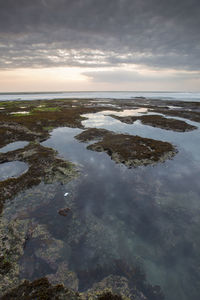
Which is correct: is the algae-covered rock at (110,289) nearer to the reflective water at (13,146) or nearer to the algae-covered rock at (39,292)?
the algae-covered rock at (39,292)

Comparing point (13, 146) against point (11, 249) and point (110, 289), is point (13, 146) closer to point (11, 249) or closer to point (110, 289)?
point (11, 249)

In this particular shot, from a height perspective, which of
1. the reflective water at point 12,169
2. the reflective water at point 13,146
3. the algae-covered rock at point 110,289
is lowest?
the algae-covered rock at point 110,289

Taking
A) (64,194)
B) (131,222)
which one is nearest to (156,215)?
(131,222)

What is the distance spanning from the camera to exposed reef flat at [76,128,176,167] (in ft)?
61.9

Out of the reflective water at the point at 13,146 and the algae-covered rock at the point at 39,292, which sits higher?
the reflective water at the point at 13,146

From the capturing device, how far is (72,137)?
28.6 meters

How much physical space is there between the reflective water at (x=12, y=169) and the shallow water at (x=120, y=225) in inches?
156

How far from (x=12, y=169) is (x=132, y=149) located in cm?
1534

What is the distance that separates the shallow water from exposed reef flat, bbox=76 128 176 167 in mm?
2258

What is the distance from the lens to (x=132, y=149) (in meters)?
21.6

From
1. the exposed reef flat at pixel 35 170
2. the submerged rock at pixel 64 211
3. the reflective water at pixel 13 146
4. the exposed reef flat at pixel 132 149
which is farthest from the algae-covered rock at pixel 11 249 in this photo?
the reflective water at pixel 13 146

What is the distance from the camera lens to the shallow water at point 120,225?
7.22 m

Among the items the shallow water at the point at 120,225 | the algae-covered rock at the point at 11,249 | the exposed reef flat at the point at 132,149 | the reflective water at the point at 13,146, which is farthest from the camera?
the reflective water at the point at 13,146

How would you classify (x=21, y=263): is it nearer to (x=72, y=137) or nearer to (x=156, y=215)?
(x=156, y=215)
